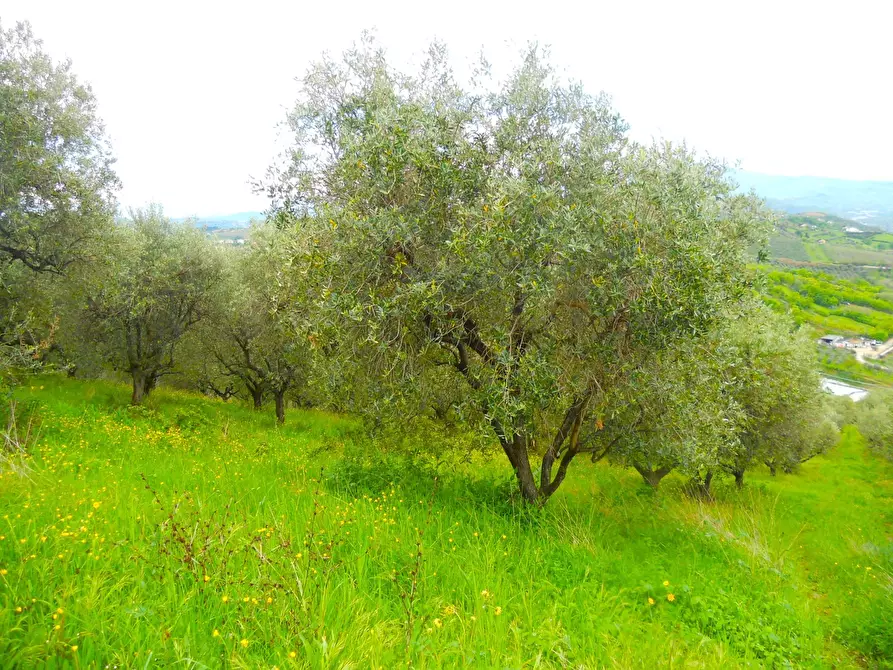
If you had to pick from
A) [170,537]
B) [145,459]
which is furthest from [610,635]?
[145,459]

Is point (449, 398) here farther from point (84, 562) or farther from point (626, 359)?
point (84, 562)

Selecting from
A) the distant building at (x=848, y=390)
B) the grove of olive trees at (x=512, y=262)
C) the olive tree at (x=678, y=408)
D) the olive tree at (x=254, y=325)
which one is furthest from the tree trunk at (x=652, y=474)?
the distant building at (x=848, y=390)

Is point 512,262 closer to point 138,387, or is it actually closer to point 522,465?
point 522,465

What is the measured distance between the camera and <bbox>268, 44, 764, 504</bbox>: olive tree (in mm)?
6887

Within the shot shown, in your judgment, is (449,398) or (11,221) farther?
(11,221)

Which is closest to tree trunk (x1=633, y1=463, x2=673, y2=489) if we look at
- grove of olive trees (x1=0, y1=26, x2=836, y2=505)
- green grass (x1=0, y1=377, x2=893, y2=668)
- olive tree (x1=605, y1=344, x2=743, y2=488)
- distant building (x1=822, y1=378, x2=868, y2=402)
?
green grass (x1=0, y1=377, x2=893, y2=668)

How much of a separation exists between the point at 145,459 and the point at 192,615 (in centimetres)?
717

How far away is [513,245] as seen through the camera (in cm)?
676

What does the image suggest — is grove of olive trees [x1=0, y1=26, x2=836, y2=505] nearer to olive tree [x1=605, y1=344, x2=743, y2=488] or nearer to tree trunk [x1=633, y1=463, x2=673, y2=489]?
olive tree [x1=605, y1=344, x2=743, y2=488]

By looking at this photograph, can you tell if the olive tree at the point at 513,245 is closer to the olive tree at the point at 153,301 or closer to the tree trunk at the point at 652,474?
the tree trunk at the point at 652,474

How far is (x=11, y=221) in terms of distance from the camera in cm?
1098

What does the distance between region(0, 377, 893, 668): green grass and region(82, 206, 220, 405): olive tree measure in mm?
6525

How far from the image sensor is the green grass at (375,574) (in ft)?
13.6

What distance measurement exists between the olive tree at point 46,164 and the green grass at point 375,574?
5.16 metres
